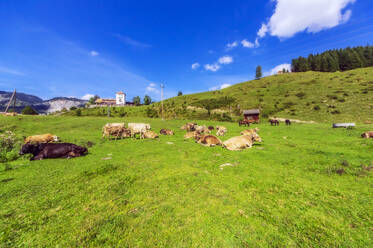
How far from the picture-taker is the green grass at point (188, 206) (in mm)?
3008

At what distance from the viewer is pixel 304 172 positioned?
629 centimetres

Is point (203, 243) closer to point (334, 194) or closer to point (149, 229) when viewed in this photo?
point (149, 229)

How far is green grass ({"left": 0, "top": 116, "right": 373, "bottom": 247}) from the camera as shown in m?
3.01

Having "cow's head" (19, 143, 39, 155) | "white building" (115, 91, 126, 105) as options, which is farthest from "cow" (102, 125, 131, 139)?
"white building" (115, 91, 126, 105)

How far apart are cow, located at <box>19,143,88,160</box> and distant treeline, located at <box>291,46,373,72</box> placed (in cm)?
13955

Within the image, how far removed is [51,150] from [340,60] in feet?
504

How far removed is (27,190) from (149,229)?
15.7 feet

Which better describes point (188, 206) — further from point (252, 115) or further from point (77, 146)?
point (252, 115)

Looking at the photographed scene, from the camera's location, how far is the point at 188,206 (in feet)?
13.4

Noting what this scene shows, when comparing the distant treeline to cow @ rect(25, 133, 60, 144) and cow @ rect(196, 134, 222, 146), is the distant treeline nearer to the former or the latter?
cow @ rect(196, 134, 222, 146)

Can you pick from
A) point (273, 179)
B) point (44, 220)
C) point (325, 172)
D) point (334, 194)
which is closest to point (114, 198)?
point (44, 220)

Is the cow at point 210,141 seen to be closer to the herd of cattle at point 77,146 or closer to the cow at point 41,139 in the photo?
the herd of cattle at point 77,146

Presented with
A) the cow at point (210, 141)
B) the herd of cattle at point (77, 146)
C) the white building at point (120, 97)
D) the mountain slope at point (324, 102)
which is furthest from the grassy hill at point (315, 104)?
the white building at point (120, 97)

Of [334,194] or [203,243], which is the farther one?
[334,194]
